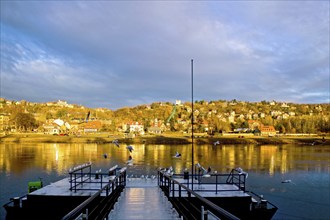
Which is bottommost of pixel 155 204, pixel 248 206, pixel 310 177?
pixel 310 177

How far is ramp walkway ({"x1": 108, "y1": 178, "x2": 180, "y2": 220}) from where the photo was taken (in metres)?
7.94

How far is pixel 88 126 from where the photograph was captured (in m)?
143

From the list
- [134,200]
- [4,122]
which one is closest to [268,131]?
[4,122]

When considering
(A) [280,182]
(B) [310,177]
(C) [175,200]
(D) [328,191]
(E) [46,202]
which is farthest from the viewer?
(B) [310,177]

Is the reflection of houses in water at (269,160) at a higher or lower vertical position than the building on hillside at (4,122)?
lower

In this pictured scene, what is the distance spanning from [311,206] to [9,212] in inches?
704

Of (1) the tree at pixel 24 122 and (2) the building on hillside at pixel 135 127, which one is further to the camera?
(2) the building on hillside at pixel 135 127

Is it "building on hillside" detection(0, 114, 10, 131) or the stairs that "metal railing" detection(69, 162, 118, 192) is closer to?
the stairs

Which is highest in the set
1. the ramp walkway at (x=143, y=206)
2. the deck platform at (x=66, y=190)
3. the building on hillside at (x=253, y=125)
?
the building on hillside at (x=253, y=125)

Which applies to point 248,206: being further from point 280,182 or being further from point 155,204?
point 280,182

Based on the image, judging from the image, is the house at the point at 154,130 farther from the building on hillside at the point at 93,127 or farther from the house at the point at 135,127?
the building on hillside at the point at 93,127

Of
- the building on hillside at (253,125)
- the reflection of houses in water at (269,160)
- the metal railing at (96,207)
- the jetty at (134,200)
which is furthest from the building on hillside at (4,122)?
the metal railing at (96,207)

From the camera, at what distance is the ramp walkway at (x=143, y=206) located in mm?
7935

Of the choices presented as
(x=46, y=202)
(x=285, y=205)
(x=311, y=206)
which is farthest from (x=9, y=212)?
(x=311, y=206)
